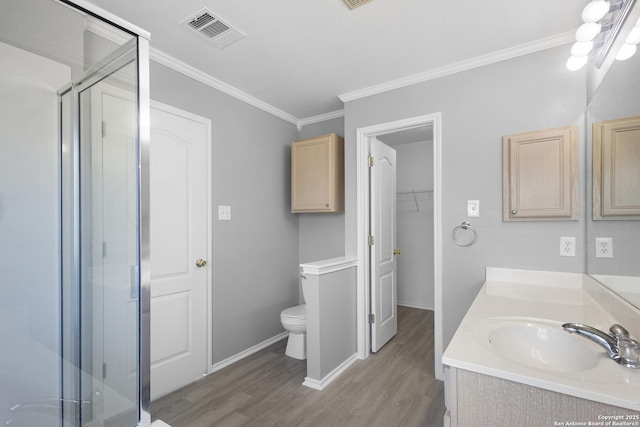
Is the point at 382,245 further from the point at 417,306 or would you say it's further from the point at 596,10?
the point at 596,10

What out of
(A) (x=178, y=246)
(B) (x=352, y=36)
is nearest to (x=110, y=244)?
(A) (x=178, y=246)

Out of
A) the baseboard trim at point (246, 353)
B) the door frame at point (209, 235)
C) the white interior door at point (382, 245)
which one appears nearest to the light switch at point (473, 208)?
the white interior door at point (382, 245)

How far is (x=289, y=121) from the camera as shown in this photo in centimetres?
348

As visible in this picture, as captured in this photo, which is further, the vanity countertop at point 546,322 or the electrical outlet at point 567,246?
the electrical outlet at point 567,246

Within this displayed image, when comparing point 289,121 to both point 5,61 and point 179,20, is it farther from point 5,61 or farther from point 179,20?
point 5,61

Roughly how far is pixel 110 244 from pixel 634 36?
2.24m

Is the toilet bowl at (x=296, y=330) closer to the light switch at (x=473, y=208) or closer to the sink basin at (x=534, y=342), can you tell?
the light switch at (x=473, y=208)

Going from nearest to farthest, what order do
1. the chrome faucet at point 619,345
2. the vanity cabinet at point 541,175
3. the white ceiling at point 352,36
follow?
1. the chrome faucet at point 619,345
2. the white ceiling at point 352,36
3. the vanity cabinet at point 541,175

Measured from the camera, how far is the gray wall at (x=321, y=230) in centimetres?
334

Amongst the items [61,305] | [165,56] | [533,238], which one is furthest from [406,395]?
[165,56]

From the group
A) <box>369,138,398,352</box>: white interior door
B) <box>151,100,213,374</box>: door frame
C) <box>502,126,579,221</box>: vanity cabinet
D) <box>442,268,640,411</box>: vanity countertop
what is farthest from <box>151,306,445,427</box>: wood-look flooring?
<box>502,126,579,221</box>: vanity cabinet

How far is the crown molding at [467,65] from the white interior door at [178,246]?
1438 millimetres

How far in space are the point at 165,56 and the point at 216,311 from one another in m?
2.03

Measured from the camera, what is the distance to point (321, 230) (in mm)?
3451
